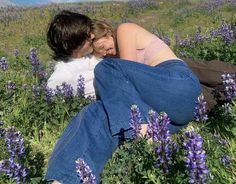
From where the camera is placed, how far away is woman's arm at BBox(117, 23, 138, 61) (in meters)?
5.00

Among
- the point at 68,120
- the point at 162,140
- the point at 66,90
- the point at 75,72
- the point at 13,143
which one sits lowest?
the point at 68,120

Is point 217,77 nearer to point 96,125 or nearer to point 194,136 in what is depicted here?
point 96,125

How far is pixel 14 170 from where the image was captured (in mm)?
3787

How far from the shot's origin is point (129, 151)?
4020mm

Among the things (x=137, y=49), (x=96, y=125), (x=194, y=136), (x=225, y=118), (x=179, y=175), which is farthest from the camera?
(x=137, y=49)

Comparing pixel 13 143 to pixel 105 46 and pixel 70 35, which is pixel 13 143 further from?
pixel 105 46

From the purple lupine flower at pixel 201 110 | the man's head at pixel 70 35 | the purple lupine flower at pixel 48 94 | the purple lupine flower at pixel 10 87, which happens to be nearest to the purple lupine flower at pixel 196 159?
→ the purple lupine flower at pixel 201 110

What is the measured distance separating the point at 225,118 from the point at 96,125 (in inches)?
48.9

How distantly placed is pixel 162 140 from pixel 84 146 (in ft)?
3.22

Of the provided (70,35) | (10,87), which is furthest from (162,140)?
(10,87)

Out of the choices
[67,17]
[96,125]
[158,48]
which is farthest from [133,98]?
[67,17]

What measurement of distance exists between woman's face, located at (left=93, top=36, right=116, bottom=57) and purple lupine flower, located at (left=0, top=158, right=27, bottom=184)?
1.86m

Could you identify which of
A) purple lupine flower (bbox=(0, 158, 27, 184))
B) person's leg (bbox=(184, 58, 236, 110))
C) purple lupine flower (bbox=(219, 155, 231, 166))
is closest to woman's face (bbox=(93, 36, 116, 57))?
person's leg (bbox=(184, 58, 236, 110))

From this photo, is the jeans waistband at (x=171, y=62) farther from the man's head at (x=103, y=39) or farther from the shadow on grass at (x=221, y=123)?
the man's head at (x=103, y=39)
